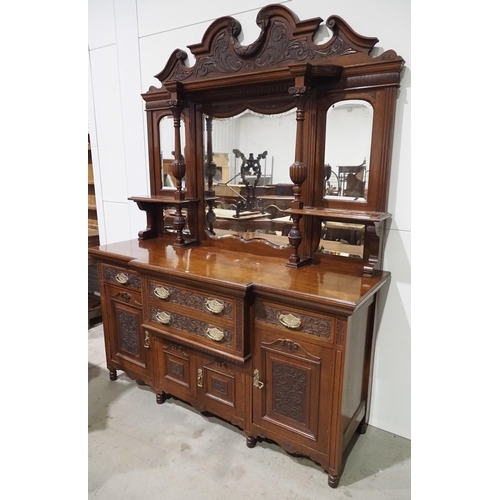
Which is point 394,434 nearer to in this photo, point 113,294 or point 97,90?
point 113,294

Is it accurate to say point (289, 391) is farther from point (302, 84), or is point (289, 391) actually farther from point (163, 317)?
point (302, 84)

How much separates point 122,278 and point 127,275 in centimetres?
5

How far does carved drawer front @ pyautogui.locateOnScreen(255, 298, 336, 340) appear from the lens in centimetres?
141

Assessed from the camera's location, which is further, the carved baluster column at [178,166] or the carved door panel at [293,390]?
the carved baluster column at [178,166]

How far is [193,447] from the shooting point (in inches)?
69.6

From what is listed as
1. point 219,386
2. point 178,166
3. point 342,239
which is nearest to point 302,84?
point 342,239

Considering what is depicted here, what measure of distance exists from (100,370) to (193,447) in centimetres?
104

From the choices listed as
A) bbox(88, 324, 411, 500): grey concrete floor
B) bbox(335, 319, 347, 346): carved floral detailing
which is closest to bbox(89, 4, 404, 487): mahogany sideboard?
bbox(335, 319, 347, 346): carved floral detailing

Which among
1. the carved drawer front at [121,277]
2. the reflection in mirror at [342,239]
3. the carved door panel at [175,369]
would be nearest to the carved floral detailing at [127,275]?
the carved drawer front at [121,277]

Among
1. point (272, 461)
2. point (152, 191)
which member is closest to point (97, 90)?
point (152, 191)

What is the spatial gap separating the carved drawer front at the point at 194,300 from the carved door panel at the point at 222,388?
0.91 feet

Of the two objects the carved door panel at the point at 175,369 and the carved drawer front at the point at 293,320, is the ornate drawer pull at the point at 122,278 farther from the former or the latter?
the carved drawer front at the point at 293,320

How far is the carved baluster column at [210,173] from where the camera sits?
2.07 m

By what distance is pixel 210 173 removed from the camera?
2117 millimetres
